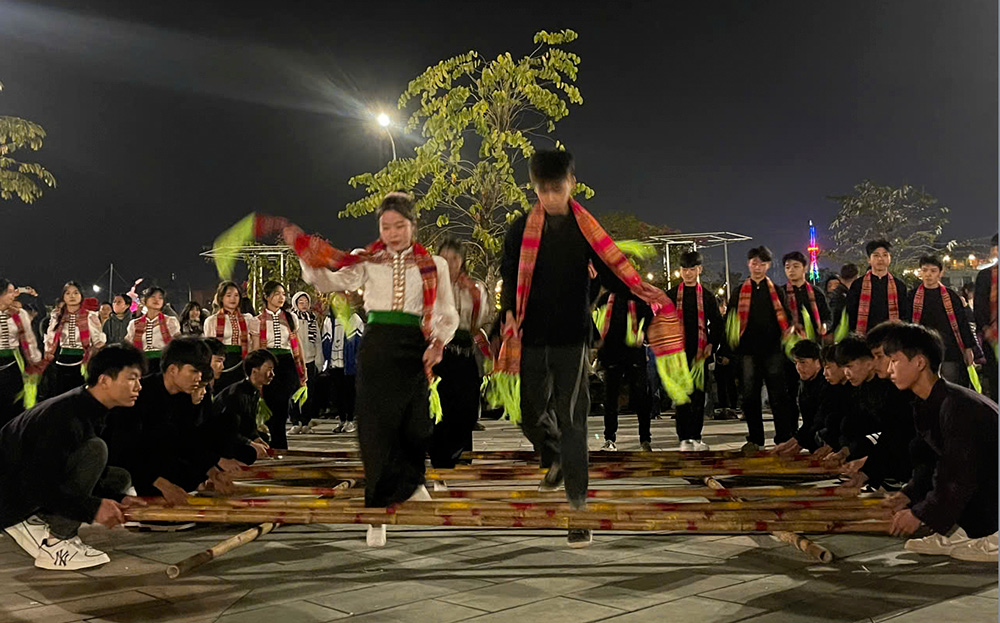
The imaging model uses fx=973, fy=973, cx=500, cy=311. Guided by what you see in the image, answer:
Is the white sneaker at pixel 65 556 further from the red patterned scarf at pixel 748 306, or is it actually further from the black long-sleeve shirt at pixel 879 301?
the black long-sleeve shirt at pixel 879 301

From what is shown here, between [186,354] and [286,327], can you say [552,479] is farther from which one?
[286,327]

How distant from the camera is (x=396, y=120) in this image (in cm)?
1498

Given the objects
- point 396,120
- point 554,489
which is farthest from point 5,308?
point 396,120

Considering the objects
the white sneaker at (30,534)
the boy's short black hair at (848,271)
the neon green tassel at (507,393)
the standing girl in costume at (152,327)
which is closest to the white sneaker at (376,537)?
the neon green tassel at (507,393)

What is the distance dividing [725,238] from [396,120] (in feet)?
35.2

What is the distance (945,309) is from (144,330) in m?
7.12

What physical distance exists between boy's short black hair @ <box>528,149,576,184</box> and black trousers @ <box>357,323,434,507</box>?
3.20 feet

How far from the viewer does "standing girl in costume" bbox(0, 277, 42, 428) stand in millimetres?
7961

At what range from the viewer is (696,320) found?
8695 mm

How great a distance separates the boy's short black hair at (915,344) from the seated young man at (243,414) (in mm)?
3986

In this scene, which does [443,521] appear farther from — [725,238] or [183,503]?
[725,238]

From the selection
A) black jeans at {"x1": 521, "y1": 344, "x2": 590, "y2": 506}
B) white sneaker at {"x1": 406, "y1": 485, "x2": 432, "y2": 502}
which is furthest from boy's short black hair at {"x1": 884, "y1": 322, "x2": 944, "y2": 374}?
white sneaker at {"x1": 406, "y1": 485, "x2": 432, "y2": 502}

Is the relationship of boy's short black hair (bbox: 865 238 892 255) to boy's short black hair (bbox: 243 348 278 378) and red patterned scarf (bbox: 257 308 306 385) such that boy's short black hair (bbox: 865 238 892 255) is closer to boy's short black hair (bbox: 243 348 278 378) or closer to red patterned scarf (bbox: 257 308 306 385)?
boy's short black hair (bbox: 243 348 278 378)

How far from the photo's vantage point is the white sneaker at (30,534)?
4.44 metres
